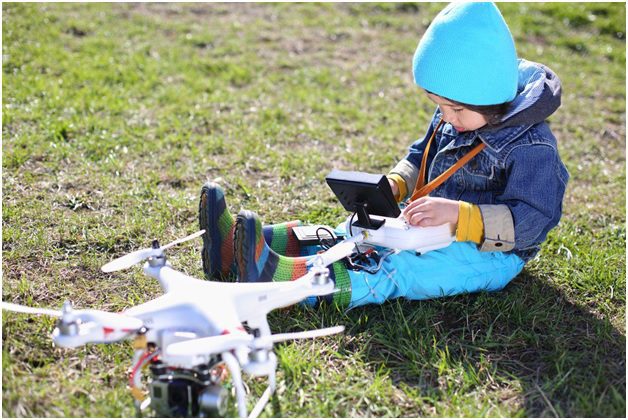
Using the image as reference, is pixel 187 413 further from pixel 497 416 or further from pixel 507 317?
pixel 507 317

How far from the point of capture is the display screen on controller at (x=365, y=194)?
2768mm

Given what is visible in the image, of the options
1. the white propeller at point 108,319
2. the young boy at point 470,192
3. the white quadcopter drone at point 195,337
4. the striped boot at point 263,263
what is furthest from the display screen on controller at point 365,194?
the white propeller at point 108,319

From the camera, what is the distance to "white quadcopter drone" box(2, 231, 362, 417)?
2.06 meters

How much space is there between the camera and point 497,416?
2.36 meters

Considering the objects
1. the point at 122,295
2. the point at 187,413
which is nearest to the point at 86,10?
the point at 122,295

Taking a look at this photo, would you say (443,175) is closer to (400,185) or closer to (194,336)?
(400,185)

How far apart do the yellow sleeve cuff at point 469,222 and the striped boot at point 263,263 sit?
0.45m

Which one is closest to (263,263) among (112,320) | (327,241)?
(327,241)

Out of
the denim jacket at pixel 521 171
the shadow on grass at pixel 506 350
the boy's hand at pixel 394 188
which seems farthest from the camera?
the boy's hand at pixel 394 188

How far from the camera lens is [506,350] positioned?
2.71 metres

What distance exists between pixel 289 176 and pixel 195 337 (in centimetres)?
209

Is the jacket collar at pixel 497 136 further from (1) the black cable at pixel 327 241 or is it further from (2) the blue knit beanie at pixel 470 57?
(1) the black cable at pixel 327 241

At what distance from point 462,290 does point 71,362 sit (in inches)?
57.0

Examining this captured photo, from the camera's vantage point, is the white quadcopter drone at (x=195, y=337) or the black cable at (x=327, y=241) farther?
the black cable at (x=327, y=241)
